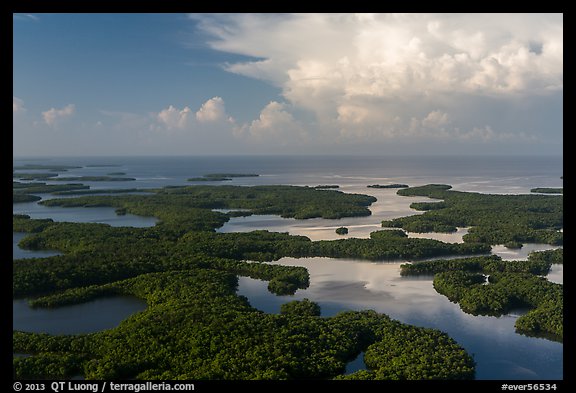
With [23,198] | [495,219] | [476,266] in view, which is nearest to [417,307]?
[476,266]

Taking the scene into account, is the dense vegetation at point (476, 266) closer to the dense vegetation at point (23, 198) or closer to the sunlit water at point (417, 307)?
the sunlit water at point (417, 307)

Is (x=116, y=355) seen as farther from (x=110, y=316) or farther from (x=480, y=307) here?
(x=480, y=307)

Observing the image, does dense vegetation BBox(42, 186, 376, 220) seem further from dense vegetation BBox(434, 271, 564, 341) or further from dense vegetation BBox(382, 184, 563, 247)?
dense vegetation BBox(434, 271, 564, 341)

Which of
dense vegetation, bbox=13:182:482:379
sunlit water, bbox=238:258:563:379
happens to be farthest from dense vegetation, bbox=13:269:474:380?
sunlit water, bbox=238:258:563:379

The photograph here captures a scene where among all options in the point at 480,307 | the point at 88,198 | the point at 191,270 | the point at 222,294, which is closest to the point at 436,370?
the point at 480,307
